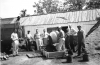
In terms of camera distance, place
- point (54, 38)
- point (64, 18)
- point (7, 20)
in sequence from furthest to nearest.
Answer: point (7, 20) → point (64, 18) → point (54, 38)

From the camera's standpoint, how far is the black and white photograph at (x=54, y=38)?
7496mm

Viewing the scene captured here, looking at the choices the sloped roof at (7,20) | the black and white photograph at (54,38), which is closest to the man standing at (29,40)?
the black and white photograph at (54,38)

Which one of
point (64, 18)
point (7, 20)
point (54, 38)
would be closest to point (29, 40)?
point (54, 38)

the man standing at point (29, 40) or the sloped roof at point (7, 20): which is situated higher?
the sloped roof at point (7, 20)

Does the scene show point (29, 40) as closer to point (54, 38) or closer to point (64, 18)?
point (54, 38)

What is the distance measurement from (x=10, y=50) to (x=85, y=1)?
92.9 feet

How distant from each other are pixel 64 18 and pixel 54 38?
28.0 feet

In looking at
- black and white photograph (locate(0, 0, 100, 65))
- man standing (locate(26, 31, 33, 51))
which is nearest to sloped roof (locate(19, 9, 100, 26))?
black and white photograph (locate(0, 0, 100, 65))

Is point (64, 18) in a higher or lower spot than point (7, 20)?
lower

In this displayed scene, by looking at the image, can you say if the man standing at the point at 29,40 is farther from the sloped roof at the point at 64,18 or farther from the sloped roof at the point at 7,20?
the sloped roof at the point at 7,20

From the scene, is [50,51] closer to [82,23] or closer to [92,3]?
[82,23]

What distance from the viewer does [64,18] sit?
16875 millimetres

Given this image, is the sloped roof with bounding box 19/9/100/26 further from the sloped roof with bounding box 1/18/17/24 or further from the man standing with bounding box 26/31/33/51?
the man standing with bounding box 26/31/33/51

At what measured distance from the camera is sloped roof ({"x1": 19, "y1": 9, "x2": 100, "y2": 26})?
52.3ft
